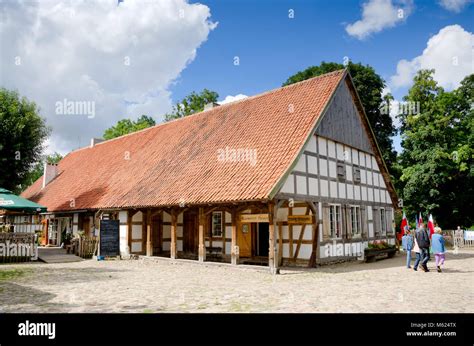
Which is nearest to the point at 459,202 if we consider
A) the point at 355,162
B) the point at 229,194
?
the point at 355,162

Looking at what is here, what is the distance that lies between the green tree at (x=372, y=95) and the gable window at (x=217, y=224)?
18568 mm

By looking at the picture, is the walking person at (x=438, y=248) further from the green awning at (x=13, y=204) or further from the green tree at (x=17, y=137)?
the green tree at (x=17, y=137)

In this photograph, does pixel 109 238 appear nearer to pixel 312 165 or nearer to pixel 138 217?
pixel 138 217

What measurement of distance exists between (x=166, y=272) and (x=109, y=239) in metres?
6.11

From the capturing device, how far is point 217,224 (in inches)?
701

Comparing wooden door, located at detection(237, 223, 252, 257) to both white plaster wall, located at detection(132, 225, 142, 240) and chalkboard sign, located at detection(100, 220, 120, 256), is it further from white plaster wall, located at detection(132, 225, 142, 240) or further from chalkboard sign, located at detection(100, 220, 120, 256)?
chalkboard sign, located at detection(100, 220, 120, 256)

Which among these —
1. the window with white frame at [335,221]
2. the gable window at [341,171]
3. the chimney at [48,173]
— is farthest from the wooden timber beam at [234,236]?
the chimney at [48,173]

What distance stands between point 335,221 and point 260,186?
16.7 feet

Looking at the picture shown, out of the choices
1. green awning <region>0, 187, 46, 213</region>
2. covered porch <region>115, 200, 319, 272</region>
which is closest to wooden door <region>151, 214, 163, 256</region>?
covered porch <region>115, 200, 319, 272</region>

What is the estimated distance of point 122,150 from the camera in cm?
2592

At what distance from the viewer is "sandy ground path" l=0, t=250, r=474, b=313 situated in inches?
298

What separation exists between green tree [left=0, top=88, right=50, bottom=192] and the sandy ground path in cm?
936

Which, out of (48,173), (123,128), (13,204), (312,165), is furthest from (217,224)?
(123,128)
